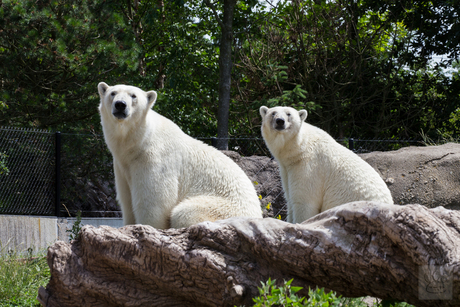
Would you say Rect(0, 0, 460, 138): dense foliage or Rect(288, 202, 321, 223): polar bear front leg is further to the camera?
Rect(0, 0, 460, 138): dense foliage

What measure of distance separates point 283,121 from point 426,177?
10.8ft

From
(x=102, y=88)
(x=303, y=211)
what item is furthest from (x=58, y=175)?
(x=303, y=211)

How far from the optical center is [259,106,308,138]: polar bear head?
5.99 metres

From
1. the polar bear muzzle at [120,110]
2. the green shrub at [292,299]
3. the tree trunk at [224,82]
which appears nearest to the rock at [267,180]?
the tree trunk at [224,82]

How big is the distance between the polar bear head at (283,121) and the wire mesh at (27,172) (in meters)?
4.65

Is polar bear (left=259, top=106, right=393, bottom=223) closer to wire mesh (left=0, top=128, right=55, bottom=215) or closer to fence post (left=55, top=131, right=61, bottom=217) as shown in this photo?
fence post (left=55, top=131, right=61, bottom=217)

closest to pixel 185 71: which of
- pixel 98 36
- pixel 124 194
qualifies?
pixel 98 36

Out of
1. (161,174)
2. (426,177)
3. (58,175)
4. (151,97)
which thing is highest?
(151,97)

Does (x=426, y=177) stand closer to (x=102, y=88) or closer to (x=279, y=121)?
(x=279, y=121)

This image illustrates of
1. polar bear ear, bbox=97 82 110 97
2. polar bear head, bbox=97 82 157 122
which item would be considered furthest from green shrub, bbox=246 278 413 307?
polar bear ear, bbox=97 82 110 97

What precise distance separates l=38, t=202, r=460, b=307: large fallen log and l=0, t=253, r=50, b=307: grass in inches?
57.9

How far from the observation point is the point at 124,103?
4.48 m

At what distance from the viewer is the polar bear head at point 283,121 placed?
5.99m

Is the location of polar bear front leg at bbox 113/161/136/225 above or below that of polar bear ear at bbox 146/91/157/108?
below
